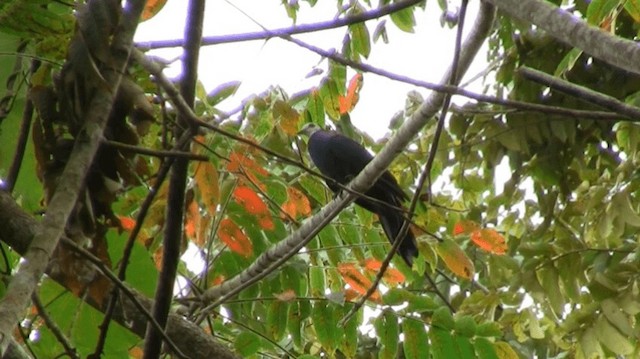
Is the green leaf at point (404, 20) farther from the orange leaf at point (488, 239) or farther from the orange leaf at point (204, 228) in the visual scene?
the orange leaf at point (204, 228)

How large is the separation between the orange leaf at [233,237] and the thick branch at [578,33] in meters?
1.34

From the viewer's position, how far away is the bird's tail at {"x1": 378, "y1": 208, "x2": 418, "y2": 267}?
11.5 ft

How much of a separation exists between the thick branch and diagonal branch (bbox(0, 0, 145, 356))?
0.63 m

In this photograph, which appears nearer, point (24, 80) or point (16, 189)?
point (24, 80)

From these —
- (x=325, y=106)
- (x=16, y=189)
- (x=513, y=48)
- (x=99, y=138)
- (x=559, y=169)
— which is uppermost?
(x=513, y=48)

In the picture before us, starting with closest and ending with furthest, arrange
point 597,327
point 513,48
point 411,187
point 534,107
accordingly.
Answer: point 534,107 < point 597,327 < point 513,48 < point 411,187

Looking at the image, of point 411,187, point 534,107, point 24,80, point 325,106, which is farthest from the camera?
point 411,187

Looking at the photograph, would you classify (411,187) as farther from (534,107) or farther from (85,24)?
(85,24)

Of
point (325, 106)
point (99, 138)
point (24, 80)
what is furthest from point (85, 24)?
point (325, 106)

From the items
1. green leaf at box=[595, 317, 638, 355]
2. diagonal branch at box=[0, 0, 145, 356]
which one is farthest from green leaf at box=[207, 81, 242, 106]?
green leaf at box=[595, 317, 638, 355]

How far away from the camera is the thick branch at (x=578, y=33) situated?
119 cm

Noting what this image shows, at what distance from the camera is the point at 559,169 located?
4359mm

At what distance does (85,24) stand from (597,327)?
2.83 m

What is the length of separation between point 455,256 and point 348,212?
0.86 m
